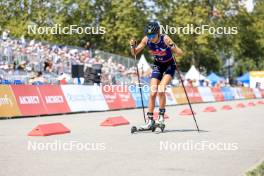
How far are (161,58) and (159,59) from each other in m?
0.06

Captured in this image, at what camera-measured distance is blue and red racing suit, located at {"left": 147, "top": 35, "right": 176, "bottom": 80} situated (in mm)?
11844

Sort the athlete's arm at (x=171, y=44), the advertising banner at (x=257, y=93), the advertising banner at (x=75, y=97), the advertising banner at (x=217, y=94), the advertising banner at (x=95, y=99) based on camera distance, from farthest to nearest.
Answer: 1. the advertising banner at (x=257, y=93)
2. the advertising banner at (x=217, y=94)
3. the advertising banner at (x=95, y=99)
4. the advertising banner at (x=75, y=97)
5. the athlete's arm at (x=171, y=44)

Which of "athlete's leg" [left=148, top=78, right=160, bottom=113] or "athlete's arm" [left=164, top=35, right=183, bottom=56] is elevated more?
"athlete's arm" [left=164, top=35, right=183, bottom=56]

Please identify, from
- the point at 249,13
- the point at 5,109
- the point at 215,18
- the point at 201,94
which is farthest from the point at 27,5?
the point at 5,109

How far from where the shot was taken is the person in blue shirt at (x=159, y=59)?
11.7 m

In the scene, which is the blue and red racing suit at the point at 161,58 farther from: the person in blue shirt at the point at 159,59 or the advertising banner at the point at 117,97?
the advertising banner at the point at 117,97

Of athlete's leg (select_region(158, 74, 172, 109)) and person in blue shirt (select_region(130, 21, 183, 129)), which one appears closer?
person in blue shirt (select_region(130, 21, 183, 129))

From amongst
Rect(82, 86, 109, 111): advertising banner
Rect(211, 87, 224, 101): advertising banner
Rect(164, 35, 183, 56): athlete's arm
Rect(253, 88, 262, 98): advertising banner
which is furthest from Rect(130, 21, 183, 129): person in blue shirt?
Rect(253, 88, 262, 98): advertising banner

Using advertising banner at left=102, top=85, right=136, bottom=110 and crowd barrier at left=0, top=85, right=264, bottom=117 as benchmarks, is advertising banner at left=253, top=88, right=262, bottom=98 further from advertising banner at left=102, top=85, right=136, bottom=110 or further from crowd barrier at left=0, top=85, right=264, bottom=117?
advertising banner at left=102, top=85, right=136, bottom=110

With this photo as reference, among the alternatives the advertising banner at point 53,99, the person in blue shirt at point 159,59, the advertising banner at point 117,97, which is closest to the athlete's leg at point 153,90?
the person in blue shirt at point 159,59

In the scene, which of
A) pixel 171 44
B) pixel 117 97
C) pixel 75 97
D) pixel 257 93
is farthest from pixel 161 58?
pixel 257 93

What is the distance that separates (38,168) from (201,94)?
1337 inches

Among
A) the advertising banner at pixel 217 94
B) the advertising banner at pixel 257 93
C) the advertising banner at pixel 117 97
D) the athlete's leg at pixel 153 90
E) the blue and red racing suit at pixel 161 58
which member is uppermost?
the blue and red racing suit at pixel 161 58

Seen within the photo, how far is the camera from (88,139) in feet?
34.0
